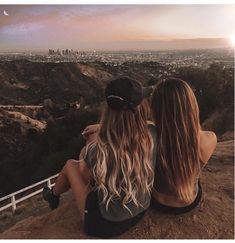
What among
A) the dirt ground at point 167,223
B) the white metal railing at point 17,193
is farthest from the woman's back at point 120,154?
the white metal railing at point 17,193

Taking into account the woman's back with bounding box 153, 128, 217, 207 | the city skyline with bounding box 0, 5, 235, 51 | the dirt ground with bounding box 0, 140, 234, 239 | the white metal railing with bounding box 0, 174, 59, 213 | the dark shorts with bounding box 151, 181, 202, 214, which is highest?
the city skyline with bounding box 0, 5, 235, 51

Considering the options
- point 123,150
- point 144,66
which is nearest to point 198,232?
point 123,150

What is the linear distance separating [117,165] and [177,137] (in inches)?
16.4

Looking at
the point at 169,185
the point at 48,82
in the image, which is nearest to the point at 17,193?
the point at 48,82

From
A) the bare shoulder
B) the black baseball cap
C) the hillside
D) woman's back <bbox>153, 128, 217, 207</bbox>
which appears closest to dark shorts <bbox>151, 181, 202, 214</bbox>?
woman's back <bbox>153, 128, 217, 207</bbox>

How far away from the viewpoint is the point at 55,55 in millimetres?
3494

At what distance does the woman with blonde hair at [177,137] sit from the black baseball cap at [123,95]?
21cm

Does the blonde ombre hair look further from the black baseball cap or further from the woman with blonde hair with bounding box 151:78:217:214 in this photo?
the woman with blonde hair with bounding box 151:78:217:214

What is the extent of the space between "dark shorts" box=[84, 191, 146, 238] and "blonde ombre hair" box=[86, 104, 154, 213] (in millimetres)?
72

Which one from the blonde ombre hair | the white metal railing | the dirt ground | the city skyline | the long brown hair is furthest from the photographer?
the white metal railing

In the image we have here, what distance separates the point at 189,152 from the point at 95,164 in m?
0.58

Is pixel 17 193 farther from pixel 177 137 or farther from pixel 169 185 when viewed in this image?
pixel 177 137

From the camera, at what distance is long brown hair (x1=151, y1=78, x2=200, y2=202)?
2344 millimetres

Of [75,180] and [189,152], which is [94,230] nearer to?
[75,180]
